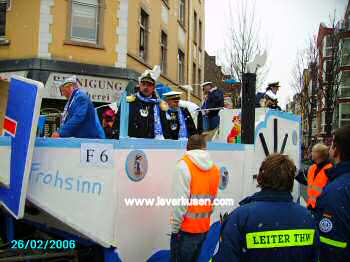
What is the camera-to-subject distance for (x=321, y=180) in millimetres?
5695

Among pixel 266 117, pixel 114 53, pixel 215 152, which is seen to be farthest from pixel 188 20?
pixel 215 152

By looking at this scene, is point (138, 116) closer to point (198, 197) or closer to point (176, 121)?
point (176, 121)

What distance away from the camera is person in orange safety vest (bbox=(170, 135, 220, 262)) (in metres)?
3.82

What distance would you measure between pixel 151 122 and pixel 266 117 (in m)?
1.92

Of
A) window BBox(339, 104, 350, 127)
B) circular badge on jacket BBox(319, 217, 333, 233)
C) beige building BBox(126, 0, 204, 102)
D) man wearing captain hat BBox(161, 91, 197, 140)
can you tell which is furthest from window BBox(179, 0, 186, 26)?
window BBox(339, 104, 350, 127)

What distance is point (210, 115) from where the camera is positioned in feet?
26.1

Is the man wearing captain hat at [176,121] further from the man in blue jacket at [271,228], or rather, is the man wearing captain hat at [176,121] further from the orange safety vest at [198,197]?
the man in blue jacket at [271,228]

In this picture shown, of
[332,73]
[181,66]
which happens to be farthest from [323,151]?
[332,73]

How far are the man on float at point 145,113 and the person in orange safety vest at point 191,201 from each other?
143 centimetres

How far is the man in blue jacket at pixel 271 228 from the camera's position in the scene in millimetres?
2422

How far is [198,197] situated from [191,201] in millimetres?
83

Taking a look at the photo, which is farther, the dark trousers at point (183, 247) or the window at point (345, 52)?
the window at point (345, 52)

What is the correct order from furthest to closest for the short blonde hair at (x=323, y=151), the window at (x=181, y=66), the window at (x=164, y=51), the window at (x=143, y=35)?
1. the window at (x=181, y=66)
2. the window at (x=164, y=51)
3. the window at (x=143, y=35)
4. the short blonde hair at (x=323, y=151)

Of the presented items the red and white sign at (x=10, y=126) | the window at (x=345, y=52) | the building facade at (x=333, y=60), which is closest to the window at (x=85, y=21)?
the red and white sign at (x=10, y=126)
